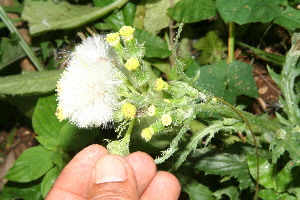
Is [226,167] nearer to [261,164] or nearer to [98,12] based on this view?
[261,164]

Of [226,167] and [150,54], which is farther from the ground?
→ [150,54]

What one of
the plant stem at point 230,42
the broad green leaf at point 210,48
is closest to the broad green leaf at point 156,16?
the broad green leaf at point 210,48

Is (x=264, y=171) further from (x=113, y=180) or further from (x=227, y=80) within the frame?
(x=113, y=180)

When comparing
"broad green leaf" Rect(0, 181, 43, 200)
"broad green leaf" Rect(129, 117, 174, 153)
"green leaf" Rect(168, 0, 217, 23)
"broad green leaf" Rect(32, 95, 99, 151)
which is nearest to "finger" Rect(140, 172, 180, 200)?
"broad green leaf" Rect(129, 117, 174, 153)

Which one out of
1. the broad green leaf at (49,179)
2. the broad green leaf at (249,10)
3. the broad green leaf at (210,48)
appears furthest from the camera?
the broad green leaf at (210,48)

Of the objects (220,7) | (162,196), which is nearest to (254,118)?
(162,196)

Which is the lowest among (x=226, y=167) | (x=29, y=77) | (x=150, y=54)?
(x=226, y=167)

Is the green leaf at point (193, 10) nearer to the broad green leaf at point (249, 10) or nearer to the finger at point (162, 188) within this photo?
the broad green leaf at point (249, 10)
